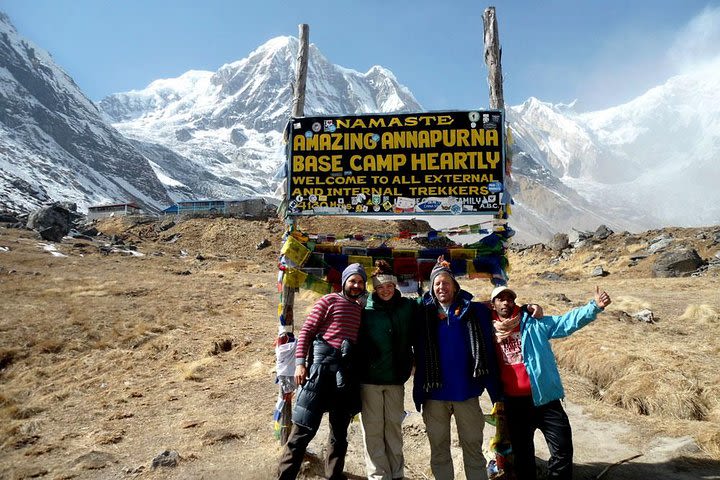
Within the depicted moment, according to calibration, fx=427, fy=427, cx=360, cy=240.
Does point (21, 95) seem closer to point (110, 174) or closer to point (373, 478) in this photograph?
point (110, 174)

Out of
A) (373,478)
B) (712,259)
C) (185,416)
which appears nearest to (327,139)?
(373,478)

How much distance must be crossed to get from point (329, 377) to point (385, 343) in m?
0.64

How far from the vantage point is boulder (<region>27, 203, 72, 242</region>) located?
3344cm

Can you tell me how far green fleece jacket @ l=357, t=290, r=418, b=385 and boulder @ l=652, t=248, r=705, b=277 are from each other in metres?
23.8

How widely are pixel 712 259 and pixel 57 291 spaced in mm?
32062

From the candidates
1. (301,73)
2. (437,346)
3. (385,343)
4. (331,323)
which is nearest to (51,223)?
(301,73)

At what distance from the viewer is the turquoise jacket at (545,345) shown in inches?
154

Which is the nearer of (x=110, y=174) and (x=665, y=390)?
(x=665, y=390)

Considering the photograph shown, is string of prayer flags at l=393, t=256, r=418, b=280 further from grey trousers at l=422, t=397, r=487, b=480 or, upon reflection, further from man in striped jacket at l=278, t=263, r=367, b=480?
grey trousers at l=422, t=397, r=487, b=480

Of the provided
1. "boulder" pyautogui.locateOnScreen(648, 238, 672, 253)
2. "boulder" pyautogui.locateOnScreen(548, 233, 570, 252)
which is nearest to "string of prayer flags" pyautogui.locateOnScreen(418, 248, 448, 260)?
"boulder" pyautogui.locateOnScreen(648, 238, 672, 253)

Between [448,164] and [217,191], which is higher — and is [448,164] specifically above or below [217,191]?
below

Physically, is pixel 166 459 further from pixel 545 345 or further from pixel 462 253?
pixel 545 345

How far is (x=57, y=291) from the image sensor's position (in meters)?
16.8

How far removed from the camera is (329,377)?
4.18m
